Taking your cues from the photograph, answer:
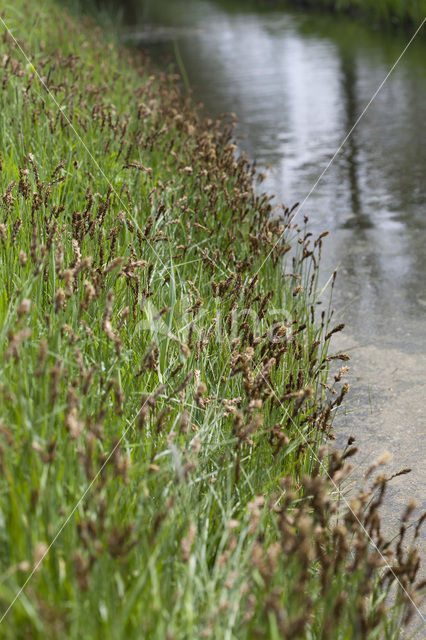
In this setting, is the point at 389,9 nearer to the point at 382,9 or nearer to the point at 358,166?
the point at 382,9

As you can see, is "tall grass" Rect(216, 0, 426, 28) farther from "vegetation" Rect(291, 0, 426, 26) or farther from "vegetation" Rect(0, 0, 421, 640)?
"vegetation" Rect(0, 0, 421, 640)

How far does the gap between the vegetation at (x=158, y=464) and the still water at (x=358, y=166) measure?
0.38 m

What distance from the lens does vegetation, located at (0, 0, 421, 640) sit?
1.68m

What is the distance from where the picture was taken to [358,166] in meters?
7.56

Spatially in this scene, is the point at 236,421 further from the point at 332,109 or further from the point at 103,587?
the point at 332,109

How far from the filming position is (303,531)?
158cm

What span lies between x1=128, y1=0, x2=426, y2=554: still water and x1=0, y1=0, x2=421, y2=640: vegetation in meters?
0.38

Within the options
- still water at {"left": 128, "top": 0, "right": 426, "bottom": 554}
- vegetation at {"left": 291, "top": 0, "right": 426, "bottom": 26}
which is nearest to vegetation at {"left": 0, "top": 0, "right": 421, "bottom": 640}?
still water at {"left": 128, "top": 0, "right": 426, "bottom": 554}

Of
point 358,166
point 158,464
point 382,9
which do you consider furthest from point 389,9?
A: point 158,464

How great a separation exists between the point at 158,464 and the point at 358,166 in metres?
5.72

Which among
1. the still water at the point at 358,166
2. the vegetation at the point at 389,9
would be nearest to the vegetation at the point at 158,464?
the still water at the point at 358,166

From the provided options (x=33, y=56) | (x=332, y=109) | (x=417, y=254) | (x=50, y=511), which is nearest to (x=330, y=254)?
(x=417, y=254)

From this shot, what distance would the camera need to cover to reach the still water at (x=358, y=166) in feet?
12.3

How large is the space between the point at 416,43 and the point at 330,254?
30.2 feet
